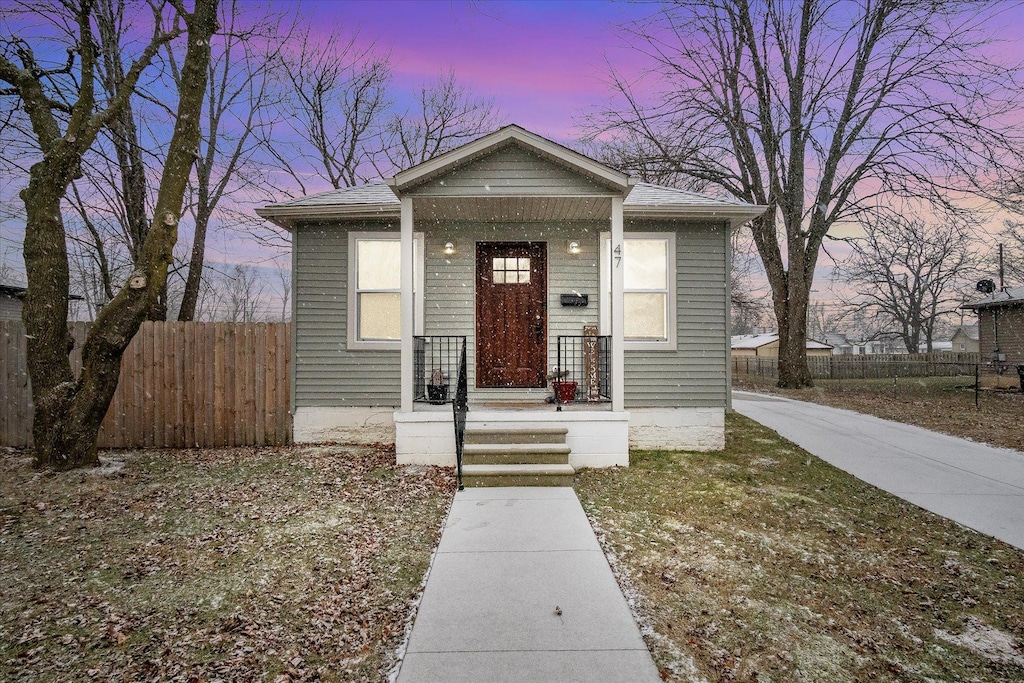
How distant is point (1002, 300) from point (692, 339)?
Result: 59.6ft

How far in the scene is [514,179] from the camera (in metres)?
6.27

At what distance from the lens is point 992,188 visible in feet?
40.1

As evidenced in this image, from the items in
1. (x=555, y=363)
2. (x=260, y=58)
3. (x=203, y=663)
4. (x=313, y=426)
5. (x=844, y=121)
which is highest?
(x=260, y=58)

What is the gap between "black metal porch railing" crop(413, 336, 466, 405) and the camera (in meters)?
7.07

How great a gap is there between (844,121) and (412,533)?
17047 mm

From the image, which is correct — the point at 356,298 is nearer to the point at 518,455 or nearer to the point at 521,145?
the point at 521,145

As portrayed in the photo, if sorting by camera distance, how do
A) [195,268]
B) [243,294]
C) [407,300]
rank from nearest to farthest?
1. [407,300]
2. [195,268]
3. [243,294]

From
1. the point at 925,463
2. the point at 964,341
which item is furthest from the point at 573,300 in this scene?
the point at 964,341

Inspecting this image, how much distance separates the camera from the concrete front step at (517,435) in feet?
20.2

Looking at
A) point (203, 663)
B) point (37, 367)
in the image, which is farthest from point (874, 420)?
point (37, 367)

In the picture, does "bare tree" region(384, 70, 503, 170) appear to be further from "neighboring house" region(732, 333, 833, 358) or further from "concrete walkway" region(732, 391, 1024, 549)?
"neighboring house" region(732, 333, 833, 358)

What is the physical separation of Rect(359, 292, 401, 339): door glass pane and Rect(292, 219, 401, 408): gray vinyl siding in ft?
0.83

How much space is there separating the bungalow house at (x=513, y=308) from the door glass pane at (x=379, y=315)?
15 mm

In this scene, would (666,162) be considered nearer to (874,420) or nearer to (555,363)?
(874,420)
